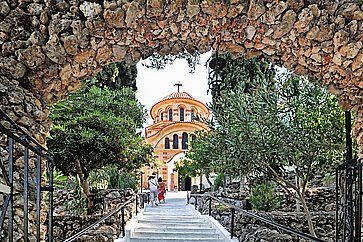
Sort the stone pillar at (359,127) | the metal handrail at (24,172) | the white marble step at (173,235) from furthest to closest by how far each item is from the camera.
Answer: the white marble step at (173,235), the stone pillar at (359,127), the metal handrail at (24,172)

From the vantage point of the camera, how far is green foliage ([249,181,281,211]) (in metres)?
13.3

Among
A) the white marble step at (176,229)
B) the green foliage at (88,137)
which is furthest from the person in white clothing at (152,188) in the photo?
the white marble step at (176,229)

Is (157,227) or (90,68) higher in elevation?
(90,68)

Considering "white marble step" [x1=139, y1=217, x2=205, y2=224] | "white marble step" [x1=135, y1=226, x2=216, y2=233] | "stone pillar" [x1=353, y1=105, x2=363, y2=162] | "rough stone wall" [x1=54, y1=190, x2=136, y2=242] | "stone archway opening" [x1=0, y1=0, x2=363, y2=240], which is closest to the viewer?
"stone archway opening" [x1=0, y1=0, x2=363, y2=240]

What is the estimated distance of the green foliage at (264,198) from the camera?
13.3 m

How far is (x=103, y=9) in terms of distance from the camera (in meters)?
3.80

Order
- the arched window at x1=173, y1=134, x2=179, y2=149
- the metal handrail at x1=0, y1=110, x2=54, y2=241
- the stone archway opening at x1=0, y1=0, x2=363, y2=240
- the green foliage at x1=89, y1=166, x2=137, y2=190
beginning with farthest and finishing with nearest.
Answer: the arched window at x1=173, y1=134, x2=179, y2=149, the green foliage at x1=89, y1=166, x2=137, y2=190, the stone archway opening at x1=0, y1=0, x2=363, y2=240, the metal handrail at x1=0, y1=110, x2=54, y2=241

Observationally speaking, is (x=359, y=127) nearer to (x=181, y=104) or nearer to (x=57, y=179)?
(x=57, y=179)

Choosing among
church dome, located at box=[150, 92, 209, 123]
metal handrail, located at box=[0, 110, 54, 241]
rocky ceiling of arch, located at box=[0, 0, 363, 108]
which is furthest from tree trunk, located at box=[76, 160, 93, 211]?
church dome, located at box=[150, 92, 209, 123]

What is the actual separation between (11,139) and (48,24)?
1.54 m

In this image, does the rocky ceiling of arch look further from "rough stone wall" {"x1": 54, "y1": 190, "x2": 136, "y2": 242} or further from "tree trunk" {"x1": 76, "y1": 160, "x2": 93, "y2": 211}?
"tree trunk" {"x1": 76, "y1": 160, "x2": 93, "y2": 211}

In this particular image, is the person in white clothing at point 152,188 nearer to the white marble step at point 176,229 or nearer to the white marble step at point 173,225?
the white marble step at point 173,225

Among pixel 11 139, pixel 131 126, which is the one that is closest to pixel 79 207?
pixel 131 126

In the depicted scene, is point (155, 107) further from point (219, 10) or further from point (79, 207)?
point (219, 10)
